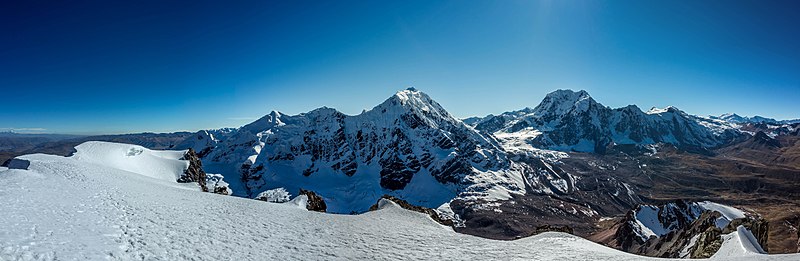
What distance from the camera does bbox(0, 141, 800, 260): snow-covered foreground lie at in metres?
16.5

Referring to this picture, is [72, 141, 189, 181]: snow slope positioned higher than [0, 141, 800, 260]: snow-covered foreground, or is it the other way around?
[72, 141, 189, 181]: snow slope

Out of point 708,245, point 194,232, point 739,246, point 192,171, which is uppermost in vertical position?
point 192,171

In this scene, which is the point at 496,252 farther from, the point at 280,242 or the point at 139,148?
the point at 139,148

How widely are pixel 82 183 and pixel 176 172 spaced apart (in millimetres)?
49839

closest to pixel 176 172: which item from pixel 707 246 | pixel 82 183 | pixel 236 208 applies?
pixel 82 183

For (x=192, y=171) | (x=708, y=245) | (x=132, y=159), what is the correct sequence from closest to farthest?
(x=708, y=245) < (x=132, y=159) < (x=192, y=171)

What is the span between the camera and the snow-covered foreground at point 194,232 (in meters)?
16.5

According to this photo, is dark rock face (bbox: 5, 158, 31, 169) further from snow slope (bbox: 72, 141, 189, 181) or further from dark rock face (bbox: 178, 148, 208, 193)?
dark rock face (bbox: 178, 148, 208, 193)

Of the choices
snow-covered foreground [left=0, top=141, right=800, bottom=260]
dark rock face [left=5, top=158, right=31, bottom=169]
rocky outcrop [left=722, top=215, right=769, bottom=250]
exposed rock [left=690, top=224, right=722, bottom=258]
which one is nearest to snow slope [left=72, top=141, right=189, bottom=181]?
dark rock face [left=5, top=158, right=31, bottom=169]

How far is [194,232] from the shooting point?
2095 cm

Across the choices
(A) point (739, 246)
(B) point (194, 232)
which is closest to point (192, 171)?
(B) point (194, 232)

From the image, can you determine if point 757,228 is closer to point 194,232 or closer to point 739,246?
point 739,246

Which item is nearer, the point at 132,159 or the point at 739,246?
the point at 739,246

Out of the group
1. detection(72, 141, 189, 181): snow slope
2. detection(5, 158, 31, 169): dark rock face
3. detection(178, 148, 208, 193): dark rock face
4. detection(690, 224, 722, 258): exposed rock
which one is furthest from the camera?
detection(178, 148, 208, 193): dark rock face
